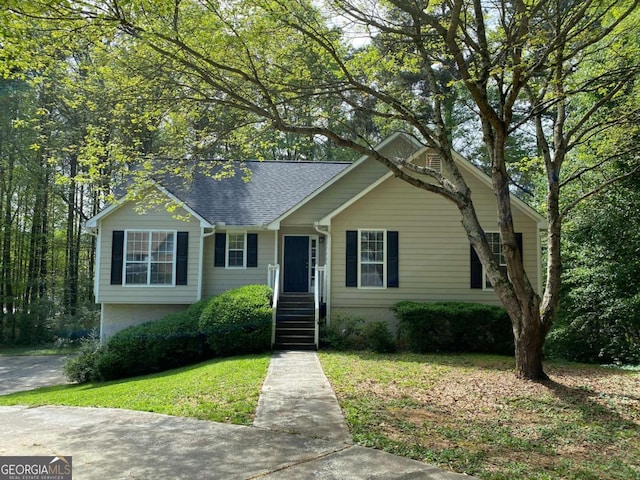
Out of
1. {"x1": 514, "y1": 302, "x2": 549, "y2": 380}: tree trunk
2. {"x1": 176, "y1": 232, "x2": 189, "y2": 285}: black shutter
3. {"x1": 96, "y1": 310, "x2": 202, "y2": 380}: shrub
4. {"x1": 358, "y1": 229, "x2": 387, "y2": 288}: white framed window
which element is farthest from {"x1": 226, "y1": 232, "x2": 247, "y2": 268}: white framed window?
{"x1": 514, "y1": 302, "x2": 549, "y2": 380}: tree trunk

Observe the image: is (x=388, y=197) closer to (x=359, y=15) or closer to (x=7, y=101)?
(x=359, y=15)

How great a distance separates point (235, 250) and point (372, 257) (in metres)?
4.55

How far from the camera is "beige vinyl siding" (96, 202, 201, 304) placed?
14883 mm

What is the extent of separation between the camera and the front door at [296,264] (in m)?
15.5

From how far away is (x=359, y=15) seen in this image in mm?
7895

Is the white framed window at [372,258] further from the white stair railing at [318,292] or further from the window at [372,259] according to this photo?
the white stair railing at [318,292]

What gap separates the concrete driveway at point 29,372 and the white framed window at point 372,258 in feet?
27.2

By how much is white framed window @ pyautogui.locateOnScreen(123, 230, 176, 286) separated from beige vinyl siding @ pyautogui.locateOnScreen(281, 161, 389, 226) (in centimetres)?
366

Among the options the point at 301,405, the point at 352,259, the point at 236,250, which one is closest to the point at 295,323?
the point at 352,259

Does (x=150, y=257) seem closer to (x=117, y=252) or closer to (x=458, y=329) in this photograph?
(x=117, y=252)

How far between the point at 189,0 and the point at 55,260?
2141 centimetres

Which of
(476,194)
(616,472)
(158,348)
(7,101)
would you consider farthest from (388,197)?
(7,101)

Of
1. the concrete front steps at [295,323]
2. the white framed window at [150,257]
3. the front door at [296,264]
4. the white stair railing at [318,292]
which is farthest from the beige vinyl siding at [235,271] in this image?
the white stair railing at [318,292]

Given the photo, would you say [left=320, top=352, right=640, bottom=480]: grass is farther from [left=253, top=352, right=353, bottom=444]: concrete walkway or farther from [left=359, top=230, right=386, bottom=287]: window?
[left=359, top=230, right=386, bottom=287]: window
